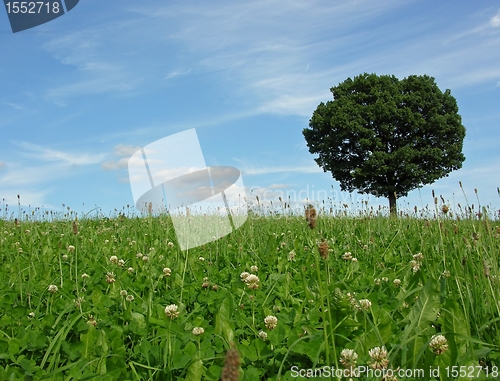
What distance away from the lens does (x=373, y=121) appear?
34469 millimetres

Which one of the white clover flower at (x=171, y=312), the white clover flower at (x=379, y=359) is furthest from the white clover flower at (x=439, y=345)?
the white clover flower at (x=171, y=312)

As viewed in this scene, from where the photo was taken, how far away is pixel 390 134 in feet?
112

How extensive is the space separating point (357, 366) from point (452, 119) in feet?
117

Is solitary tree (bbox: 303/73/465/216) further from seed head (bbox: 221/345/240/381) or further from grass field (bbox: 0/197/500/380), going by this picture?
seed head (bbox: 221/345/240/381)

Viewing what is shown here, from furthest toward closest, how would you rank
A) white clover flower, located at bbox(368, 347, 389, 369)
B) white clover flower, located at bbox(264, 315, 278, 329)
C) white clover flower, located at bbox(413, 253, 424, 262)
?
white clover flower, located at bbox(413, 253, 424, 262) → white clover flower, located at bbox(264, 315, 278, 329) → white clover flower, located at bbox(368, 347, 389, 369)

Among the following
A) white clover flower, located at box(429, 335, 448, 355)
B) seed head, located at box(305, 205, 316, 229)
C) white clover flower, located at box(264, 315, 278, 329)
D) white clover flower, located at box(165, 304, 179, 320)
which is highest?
seed head, located at box(305, 205, 316, 229)

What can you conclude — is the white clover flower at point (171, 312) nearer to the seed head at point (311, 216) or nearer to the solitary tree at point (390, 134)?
the seed head at point (311, 216)

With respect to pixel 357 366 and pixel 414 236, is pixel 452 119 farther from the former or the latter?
pixel 357 366

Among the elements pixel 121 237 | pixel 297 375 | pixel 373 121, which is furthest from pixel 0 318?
pixel 373 121

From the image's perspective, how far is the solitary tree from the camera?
109 ft

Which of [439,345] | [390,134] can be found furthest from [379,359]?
[390,134]

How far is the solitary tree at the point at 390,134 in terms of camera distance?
33.1 m

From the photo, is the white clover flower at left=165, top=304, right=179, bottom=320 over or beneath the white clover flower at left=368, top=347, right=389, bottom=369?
over

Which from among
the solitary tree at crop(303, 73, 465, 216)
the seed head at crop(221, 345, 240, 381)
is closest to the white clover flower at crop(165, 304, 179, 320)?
the seed head at crop(221, 345, 240, 381)
